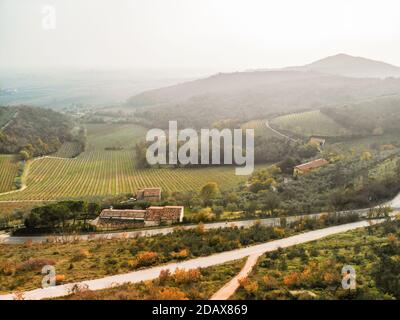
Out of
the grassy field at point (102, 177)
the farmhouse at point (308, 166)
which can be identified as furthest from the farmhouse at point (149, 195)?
the farmhouse at point (308, 166)

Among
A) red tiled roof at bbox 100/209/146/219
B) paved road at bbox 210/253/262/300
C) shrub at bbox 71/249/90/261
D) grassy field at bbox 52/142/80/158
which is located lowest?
grassy field at bbox 52/142/80/158

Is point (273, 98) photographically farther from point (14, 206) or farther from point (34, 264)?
point (34, 264)

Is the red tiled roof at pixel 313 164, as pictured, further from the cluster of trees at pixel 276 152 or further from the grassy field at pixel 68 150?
the grassy field at pixel 68 150

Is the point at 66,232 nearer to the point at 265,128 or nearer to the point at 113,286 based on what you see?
the point at 113,286

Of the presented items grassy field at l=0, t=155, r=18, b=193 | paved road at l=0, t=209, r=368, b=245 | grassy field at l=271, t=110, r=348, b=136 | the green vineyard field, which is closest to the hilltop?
grassy field at l=271, t=110, r=348, b=136

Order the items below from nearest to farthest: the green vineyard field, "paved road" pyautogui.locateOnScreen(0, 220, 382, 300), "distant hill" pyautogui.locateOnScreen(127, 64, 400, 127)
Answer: "paved road" pyautogui.locateOnScreen(0, 220, 382, 300) < the green vineyard field < "distant hill" pyautogui.locateOnScreen(127, 64, 400, 127)

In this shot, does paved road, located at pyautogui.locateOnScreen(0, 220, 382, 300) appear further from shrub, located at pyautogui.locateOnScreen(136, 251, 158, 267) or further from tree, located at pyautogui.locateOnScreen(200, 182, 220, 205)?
tree, located at pyautogui.locateOnScreen(200, 182, 220, 205)
